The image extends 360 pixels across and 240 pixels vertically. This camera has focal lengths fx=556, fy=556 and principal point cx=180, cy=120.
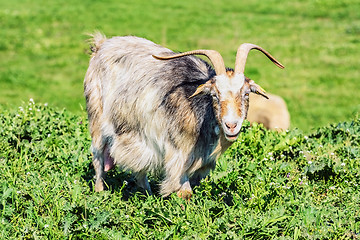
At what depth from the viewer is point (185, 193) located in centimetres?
573

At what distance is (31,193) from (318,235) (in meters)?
2.94

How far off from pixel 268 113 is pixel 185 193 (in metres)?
6.51

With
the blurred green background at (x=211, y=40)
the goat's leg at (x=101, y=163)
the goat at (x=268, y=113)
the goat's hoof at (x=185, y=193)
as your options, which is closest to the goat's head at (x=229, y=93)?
the goat's hoof at (x=185, y=193)

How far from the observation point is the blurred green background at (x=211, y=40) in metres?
16.1

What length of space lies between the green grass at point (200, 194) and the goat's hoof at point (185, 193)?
73mm

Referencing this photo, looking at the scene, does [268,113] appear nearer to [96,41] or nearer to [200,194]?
[96,41]

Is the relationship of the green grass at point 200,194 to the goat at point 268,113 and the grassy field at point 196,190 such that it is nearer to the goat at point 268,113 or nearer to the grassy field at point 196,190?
the grassy field at point 196,190

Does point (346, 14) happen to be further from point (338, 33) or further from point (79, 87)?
point (79, 87)

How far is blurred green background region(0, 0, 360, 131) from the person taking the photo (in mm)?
16141

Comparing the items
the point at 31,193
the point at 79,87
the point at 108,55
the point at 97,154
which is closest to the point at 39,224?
the point at 31,193

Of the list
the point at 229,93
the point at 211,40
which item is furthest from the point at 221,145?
the point at 211,40

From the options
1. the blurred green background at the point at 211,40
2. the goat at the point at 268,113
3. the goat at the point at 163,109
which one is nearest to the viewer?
the goat at the point at 163,109

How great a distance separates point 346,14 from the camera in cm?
2350

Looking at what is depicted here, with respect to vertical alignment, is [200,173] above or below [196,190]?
above
